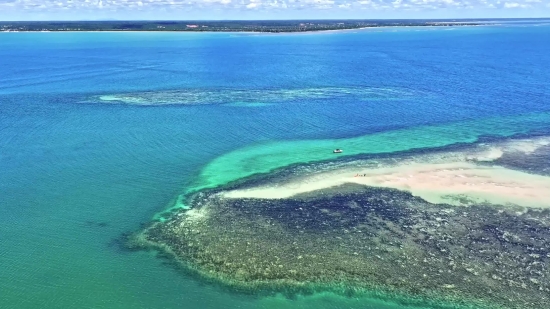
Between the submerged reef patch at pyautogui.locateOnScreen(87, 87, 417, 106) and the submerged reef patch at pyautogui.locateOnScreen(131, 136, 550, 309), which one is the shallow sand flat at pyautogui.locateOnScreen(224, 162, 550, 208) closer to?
the submerged reef patch at pyautogui.locateOnScreen(131, 136, 550, 309)

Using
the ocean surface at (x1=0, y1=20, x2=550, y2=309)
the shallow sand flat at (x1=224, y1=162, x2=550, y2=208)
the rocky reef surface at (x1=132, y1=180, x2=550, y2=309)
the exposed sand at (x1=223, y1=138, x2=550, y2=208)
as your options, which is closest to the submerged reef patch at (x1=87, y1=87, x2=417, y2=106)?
the ocean surface at (x1=0, y1=20, x2=550, y2=309)

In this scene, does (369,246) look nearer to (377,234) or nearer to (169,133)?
(377,234)

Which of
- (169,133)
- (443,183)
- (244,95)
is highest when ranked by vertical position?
(244,95)

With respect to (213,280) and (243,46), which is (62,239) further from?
(243,46)

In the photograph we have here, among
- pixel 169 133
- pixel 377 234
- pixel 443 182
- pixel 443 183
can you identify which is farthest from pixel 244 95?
pixel 377 234

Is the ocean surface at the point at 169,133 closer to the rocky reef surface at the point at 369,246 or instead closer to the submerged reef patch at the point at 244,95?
the submerged reef patch at the point at 244,95

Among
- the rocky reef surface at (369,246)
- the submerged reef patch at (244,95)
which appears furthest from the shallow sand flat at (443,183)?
the submerged reef patch at (244,95)
